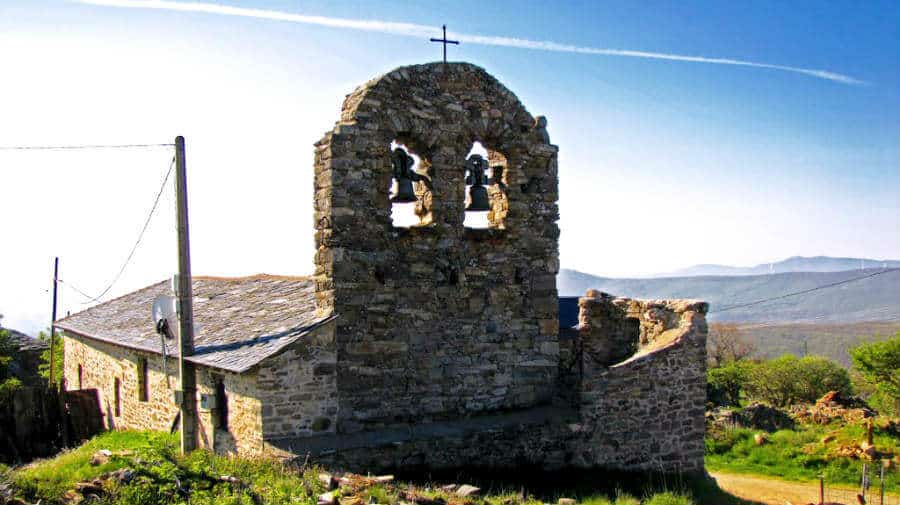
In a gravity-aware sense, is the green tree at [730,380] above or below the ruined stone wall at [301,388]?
below

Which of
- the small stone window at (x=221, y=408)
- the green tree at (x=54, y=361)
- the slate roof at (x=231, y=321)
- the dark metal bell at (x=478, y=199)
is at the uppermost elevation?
the dark metal bell at (x=478, y=199)

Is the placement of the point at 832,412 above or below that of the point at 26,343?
below

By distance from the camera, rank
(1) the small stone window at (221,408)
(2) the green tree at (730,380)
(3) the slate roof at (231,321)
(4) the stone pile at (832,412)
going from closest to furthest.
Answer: (3) the slate roof at (231,321)
(1) the small stone window at (221,408)
(4) the stone pile at (832,412)
(2) the green tree at (730,380)

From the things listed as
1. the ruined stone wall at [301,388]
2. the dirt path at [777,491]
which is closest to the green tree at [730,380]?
the dirt path at [777,491]

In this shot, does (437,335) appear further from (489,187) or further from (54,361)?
(54,361)

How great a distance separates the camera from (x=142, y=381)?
15.7m

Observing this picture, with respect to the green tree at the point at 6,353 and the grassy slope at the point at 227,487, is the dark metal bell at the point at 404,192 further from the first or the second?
the green tree at the point at 6,353

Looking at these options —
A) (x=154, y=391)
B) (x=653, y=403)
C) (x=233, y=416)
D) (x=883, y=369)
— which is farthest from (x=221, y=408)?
(x=883, y=369)

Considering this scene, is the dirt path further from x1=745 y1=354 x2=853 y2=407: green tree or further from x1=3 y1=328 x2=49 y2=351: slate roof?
x1=3 y1=328 x2=49 y2=351: slate roof

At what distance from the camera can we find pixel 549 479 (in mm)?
12008

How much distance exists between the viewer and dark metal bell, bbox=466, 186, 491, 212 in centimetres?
1297

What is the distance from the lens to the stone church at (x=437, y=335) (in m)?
11.2

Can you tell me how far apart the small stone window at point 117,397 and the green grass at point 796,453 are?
47.9ft

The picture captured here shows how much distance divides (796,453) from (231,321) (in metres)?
14.6
